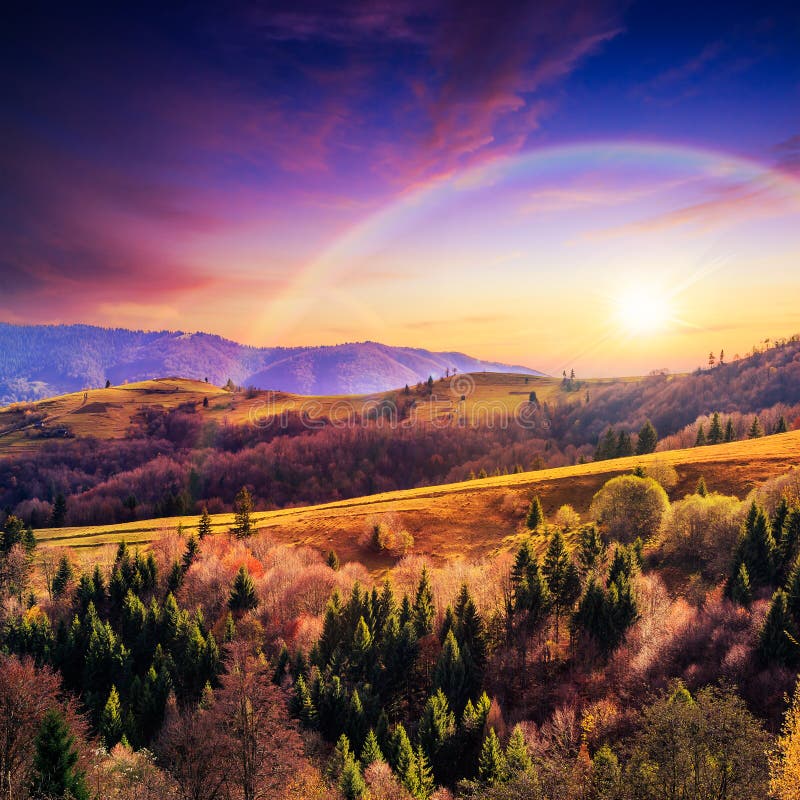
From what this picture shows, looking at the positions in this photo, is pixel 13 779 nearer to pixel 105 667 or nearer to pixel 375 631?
pixel 105 667

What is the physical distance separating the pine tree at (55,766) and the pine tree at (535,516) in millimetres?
70394

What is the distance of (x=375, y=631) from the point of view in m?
55.7

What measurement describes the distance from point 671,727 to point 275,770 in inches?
1045

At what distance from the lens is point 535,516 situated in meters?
86.2

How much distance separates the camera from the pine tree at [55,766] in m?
31.5

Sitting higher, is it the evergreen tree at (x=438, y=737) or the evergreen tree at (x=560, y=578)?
the evergreen tree at (x=560, y=578)

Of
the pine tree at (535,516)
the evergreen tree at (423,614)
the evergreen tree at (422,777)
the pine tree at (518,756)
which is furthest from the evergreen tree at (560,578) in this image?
the pine tree at (535,516)

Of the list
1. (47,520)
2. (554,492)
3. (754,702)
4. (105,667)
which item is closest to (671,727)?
(754,702)

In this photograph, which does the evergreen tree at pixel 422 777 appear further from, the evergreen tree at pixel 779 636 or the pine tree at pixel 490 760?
the evergreen tree at pixel 779 636

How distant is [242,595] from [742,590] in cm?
6103

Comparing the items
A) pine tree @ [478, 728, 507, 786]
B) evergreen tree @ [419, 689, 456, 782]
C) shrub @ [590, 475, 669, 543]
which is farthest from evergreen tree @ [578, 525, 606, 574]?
pine tree @ [478, 728, 507, 786]

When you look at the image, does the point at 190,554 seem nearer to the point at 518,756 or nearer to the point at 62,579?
the point at 62,579

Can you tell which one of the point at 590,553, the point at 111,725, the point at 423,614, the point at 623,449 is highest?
the point at 623,449

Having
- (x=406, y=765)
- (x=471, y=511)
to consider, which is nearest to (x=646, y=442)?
(x=471, y=511)
